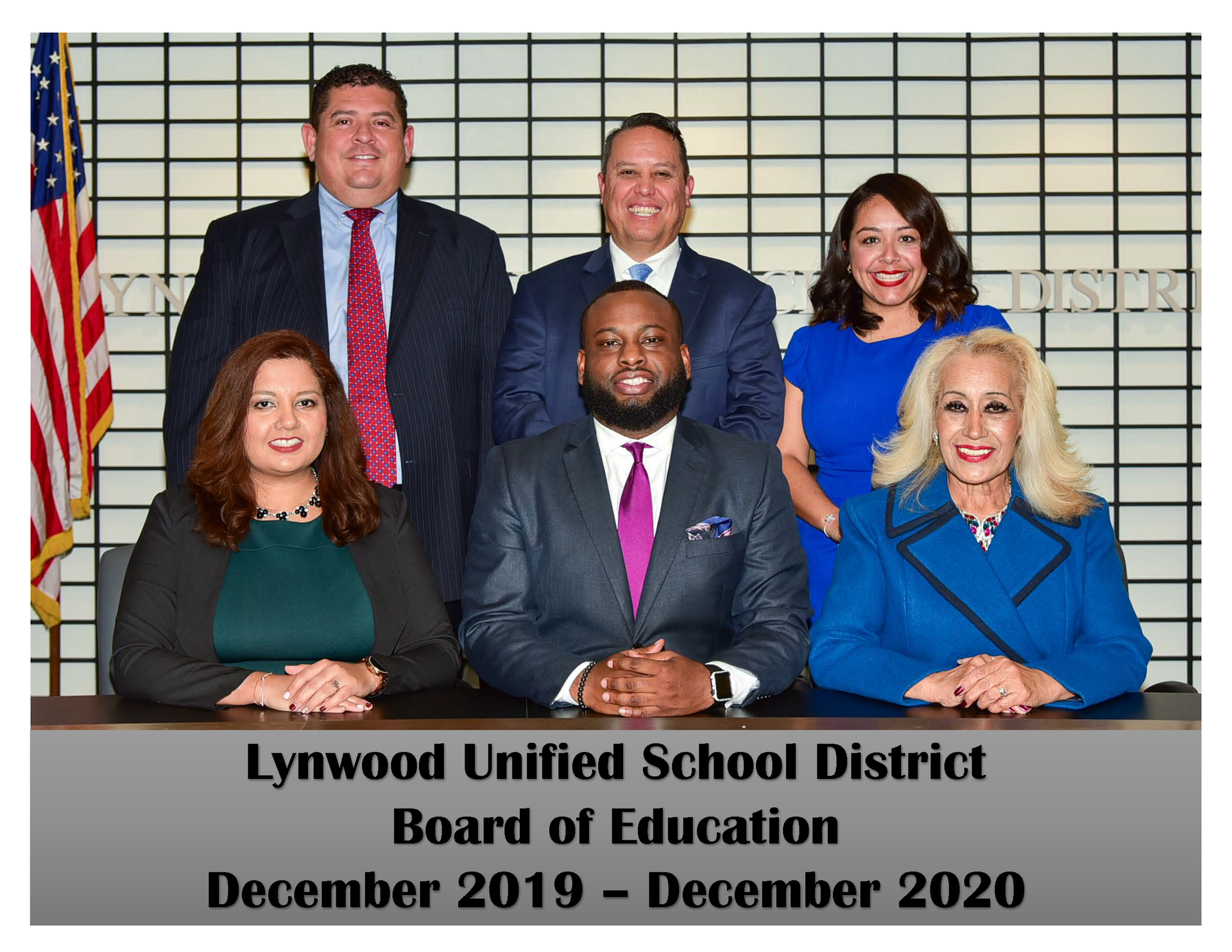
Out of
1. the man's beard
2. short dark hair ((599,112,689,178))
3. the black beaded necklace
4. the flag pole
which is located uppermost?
short dark hair ((599,112,689,178))

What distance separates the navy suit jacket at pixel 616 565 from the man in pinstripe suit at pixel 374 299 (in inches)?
25.1

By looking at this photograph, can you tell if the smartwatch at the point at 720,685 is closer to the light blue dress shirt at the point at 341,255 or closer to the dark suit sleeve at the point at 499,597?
the dark suit sleeve at the point at 499,597

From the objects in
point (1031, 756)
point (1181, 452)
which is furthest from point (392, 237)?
point (1181, 452)

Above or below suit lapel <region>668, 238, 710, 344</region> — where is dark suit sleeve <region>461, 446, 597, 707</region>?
below

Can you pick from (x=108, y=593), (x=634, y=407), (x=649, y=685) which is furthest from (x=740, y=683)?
(x=108, y=593)

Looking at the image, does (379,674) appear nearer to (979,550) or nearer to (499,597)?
(499,597)

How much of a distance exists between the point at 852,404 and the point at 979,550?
2.58 ft

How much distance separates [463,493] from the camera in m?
3.32

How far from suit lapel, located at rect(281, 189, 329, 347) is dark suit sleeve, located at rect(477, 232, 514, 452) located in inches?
17.3

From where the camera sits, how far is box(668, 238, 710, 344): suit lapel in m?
3.23

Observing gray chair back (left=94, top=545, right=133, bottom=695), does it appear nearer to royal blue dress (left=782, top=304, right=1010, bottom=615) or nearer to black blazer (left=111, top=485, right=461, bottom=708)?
black blazer (left=111, top=485, right=461, bottom=708)

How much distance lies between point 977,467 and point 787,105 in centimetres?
293

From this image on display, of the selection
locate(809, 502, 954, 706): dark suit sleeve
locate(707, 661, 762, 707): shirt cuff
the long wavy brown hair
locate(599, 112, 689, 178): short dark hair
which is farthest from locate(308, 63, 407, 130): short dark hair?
locate(707, 661, 762, 707): shirt cuff
